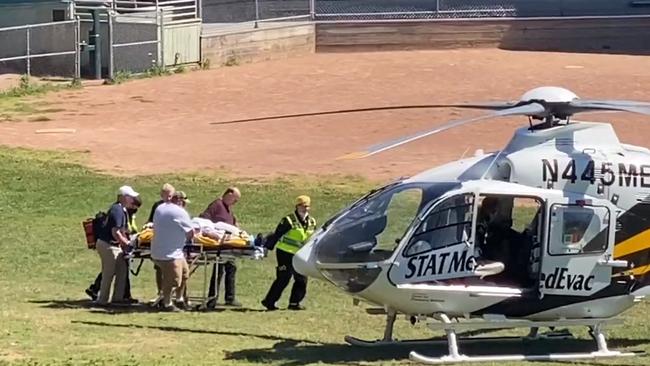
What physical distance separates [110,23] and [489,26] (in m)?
12.9

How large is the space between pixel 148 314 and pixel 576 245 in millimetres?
5218

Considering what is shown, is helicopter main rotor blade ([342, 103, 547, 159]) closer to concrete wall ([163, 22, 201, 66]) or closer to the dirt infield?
the dirt infield

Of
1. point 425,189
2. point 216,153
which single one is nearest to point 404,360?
point 425,189

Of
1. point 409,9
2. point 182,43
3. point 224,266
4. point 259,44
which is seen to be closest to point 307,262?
point 224,266

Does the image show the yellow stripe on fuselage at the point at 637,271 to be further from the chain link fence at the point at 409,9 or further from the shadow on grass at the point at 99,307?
the chain link fence at the point at 409,9

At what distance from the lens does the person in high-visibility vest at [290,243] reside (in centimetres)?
1666

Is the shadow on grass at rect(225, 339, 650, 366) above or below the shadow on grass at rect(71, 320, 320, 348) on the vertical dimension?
above

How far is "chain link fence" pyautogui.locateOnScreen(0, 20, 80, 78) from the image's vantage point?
38.7 metres

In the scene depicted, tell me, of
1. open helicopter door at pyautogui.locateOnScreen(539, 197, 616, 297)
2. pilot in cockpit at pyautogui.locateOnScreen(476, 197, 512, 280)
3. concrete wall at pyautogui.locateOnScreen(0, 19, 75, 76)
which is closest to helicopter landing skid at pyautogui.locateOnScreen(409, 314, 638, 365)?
open helicopter door at pyautogui.locateOnScreen(539, 197, 616, 297)

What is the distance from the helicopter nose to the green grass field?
31.5 inches

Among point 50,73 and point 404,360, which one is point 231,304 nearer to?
point 404,360

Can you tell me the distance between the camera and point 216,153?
2916cm

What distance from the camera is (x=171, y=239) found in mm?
16078

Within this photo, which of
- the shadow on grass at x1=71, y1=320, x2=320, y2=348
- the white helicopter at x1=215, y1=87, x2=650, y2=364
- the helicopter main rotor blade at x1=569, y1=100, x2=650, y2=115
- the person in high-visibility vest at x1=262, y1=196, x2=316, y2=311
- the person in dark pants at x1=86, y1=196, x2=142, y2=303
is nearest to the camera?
the helicopter main rotor blade at x1=569, y1=100, x2=650, y2=115
